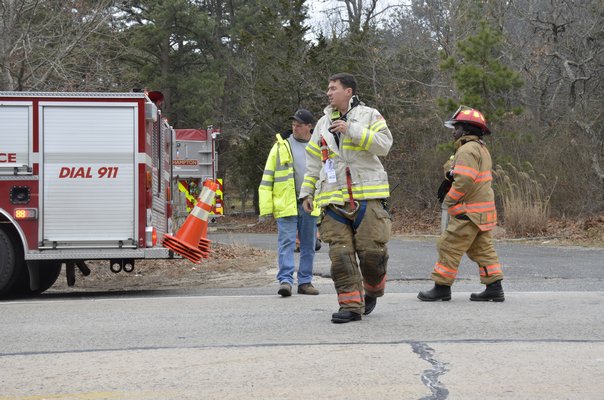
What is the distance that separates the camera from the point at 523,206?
20391 millimetres

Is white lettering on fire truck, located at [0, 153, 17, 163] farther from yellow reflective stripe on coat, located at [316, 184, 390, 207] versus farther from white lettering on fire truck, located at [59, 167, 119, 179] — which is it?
yellow reflective stripe on coat, located at [316, 184, 390, 207]

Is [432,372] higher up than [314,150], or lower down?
lower down

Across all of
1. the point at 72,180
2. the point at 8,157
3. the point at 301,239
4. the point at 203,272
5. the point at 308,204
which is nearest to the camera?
the point at 308,204

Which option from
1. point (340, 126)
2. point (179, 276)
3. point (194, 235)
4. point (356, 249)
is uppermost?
point (340, 126)

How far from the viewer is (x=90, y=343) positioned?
6555mm

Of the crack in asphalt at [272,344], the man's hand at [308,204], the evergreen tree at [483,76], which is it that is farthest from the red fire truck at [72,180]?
Result: the evergreen tree at [483,76]

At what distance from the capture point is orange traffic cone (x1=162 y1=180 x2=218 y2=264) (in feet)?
34.2

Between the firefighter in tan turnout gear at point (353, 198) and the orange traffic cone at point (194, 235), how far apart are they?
3.43 metres

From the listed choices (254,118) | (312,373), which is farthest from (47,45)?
(254,118)

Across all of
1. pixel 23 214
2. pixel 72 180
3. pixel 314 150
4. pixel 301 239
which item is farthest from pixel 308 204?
pixel 23 214

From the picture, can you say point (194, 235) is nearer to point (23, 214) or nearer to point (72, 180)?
point (72, 180)

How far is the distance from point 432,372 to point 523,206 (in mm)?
15627

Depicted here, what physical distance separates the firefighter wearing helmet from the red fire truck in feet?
10.6

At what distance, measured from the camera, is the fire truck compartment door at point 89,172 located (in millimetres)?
9695
